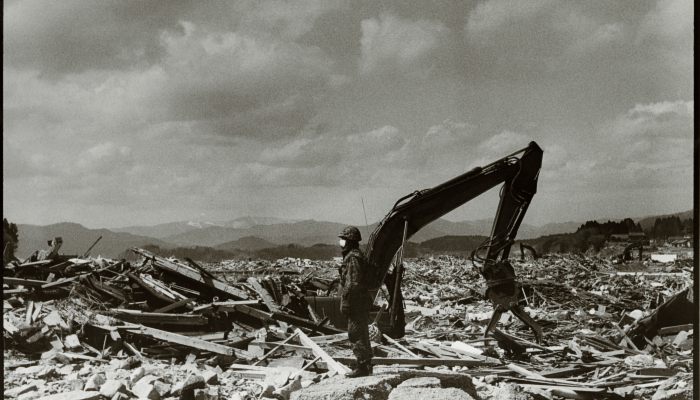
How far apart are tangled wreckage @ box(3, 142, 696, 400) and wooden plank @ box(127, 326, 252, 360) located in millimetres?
21

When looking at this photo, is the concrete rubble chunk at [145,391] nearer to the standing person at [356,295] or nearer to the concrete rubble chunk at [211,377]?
the concrete rubble chunk at [211,377]

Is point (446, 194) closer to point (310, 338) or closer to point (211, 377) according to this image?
point (310, 338)

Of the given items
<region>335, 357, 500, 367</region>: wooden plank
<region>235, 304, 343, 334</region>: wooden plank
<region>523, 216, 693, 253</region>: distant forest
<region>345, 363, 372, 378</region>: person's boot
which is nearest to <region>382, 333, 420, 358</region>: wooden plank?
<region>335, 357, 500, 367</region>: wooden plank

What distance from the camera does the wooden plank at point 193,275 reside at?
12195 mm

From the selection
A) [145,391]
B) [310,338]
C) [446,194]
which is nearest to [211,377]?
[145,391]

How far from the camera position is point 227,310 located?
1122 cm

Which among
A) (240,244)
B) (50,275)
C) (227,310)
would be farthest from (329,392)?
(240,244)

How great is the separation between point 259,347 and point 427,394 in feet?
14.1

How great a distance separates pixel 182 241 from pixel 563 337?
52.2 metres

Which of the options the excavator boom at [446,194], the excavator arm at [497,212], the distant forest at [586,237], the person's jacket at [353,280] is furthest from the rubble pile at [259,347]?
the distant forest at [586,237]

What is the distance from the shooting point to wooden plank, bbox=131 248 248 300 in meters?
12.2

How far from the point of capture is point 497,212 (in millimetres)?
8664

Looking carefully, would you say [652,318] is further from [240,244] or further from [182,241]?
[182,241]

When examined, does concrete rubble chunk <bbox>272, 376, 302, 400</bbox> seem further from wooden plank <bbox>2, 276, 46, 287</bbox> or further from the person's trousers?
wooden plank <bbox>2, 276, 46, 287</bbox>
